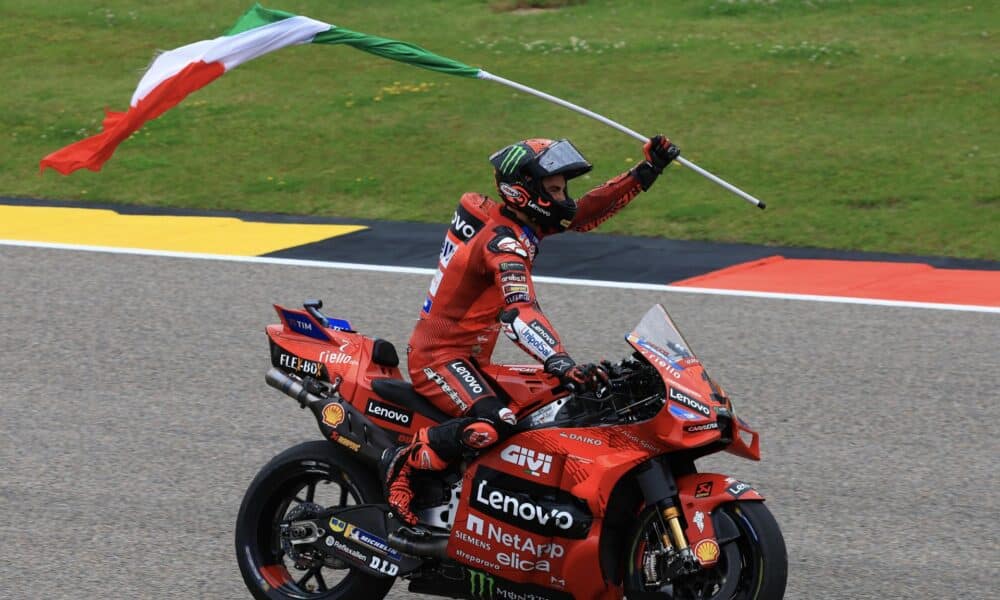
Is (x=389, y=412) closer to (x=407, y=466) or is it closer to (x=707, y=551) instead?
(x=407, y=466)

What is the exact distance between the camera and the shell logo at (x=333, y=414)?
6242mm

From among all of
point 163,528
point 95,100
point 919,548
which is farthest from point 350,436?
point 95,100

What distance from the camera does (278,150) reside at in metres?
17.2

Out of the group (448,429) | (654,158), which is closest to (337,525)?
(448,429)

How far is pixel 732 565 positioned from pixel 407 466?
4.21ft

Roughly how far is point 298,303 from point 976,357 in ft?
14.8

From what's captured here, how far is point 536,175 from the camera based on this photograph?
6004 millimetres

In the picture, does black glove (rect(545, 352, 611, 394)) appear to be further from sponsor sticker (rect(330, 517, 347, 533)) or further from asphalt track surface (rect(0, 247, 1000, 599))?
asphalt track surface (rect(0, 247, 1000, 599))

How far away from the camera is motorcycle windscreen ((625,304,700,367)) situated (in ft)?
18.6

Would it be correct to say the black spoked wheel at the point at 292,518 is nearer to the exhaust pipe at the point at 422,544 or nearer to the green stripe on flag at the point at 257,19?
the exhaust pipe at the point at 422,544

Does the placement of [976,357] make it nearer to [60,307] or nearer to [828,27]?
[60,307]

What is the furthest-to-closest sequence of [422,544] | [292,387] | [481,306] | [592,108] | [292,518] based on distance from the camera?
1. [592,108]
2. [292,387]
3. [292,518]
4. [481,306]
5. [422,544]

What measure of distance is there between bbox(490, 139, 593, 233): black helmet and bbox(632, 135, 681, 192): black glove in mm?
777

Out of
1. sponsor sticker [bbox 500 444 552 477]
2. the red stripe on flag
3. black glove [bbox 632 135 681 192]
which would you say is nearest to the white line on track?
the red stripe on flag
